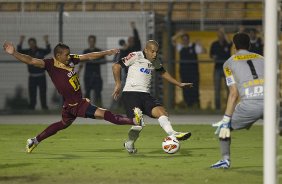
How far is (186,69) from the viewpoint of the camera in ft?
91.4

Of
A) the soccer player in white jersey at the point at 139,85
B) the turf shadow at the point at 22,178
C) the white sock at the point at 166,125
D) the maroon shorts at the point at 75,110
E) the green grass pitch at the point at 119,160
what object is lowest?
the green grass pitch at the point at 119,160

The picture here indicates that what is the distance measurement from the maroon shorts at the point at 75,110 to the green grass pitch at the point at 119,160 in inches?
23.6

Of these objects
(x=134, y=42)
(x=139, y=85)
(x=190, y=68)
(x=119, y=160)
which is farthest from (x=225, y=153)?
(x=190, y=68)

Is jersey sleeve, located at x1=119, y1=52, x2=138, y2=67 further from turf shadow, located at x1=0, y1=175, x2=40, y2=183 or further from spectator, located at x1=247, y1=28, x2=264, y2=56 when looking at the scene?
spectator, located at x1=247, y1=28, x2=264, y2=56

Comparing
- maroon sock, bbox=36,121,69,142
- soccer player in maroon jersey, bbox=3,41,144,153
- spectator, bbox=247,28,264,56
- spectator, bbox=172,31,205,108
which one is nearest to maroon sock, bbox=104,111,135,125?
soccer player in maroon jersey, bbox=3,41,144,153

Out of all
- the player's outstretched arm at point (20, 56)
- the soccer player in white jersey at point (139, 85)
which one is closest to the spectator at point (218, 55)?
the soccer player in white jersey at point (139, 85)

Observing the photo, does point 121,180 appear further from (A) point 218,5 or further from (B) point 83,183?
(A) point 218,5

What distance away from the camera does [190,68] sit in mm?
27922

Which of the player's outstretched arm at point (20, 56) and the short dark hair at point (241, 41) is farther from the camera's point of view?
the player's outstretched arm at point (20, 56)

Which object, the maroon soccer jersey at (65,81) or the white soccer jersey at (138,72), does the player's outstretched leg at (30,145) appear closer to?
the maroon soccer jersey at (65,81)

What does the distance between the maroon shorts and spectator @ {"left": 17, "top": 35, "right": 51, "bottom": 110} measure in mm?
11488

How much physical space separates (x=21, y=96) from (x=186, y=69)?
495 centimetres

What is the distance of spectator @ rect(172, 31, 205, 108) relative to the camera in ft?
90.5

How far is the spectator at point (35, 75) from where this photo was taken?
2703cm
